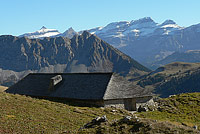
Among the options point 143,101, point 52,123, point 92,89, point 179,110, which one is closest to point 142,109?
point 143,101

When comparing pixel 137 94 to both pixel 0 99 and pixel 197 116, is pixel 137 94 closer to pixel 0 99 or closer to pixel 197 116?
pixel 197 116

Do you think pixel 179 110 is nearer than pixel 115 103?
No

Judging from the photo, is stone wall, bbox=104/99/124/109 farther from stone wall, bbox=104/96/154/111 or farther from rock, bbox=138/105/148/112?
rock, bbox=138/105/148/112

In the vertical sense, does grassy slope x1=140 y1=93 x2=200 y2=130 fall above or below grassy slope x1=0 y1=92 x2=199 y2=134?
below

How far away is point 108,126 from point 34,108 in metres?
14.5

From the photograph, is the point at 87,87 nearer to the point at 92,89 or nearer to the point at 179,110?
the point at 92,89

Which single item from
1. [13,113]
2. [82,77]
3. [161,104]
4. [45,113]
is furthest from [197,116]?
[13,113]

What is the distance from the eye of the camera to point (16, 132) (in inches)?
832

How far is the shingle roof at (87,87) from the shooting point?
45684 mm

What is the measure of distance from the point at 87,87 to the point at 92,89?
1517mm

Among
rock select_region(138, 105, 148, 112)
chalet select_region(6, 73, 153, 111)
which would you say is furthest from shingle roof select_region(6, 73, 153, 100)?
rock select_region(138, 105, 148, 112)

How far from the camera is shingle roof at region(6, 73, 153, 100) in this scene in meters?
45.7

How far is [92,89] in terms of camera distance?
154ft

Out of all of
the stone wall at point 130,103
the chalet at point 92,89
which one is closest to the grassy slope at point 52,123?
the chalet at point 92,89
